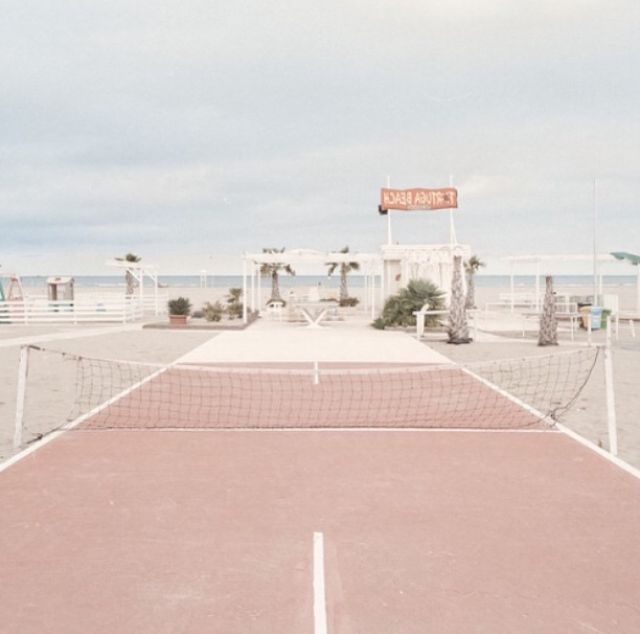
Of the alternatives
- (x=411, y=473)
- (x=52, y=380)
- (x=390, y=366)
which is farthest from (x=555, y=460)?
(x=52, y=380)

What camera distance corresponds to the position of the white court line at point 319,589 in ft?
13.2

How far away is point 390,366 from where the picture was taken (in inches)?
631

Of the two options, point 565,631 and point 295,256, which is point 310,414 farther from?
point 295,256

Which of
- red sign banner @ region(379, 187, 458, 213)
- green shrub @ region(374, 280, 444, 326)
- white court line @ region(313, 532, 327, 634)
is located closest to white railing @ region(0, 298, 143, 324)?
green shrub @ region(374, 280, 444, 326)

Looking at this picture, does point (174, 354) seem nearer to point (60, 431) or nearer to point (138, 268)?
point (60, 431)

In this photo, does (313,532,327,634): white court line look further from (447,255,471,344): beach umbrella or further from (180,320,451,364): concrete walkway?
(447,255,471,344): beach umbrella

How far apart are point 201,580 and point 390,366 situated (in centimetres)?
1164

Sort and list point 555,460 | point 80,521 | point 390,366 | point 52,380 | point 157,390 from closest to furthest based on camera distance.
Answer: point 80,521
point 555,460
point 157,390
point 52,380
point 390,366

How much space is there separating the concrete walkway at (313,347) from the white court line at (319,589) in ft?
38.5

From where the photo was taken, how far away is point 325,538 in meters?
5.36

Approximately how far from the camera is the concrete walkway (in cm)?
1750

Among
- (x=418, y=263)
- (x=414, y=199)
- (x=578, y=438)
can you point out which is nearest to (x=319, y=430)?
(x=578, y=438)

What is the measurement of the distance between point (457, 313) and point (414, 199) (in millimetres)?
17766

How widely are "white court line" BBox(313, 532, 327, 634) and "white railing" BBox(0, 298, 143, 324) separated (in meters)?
27.4
